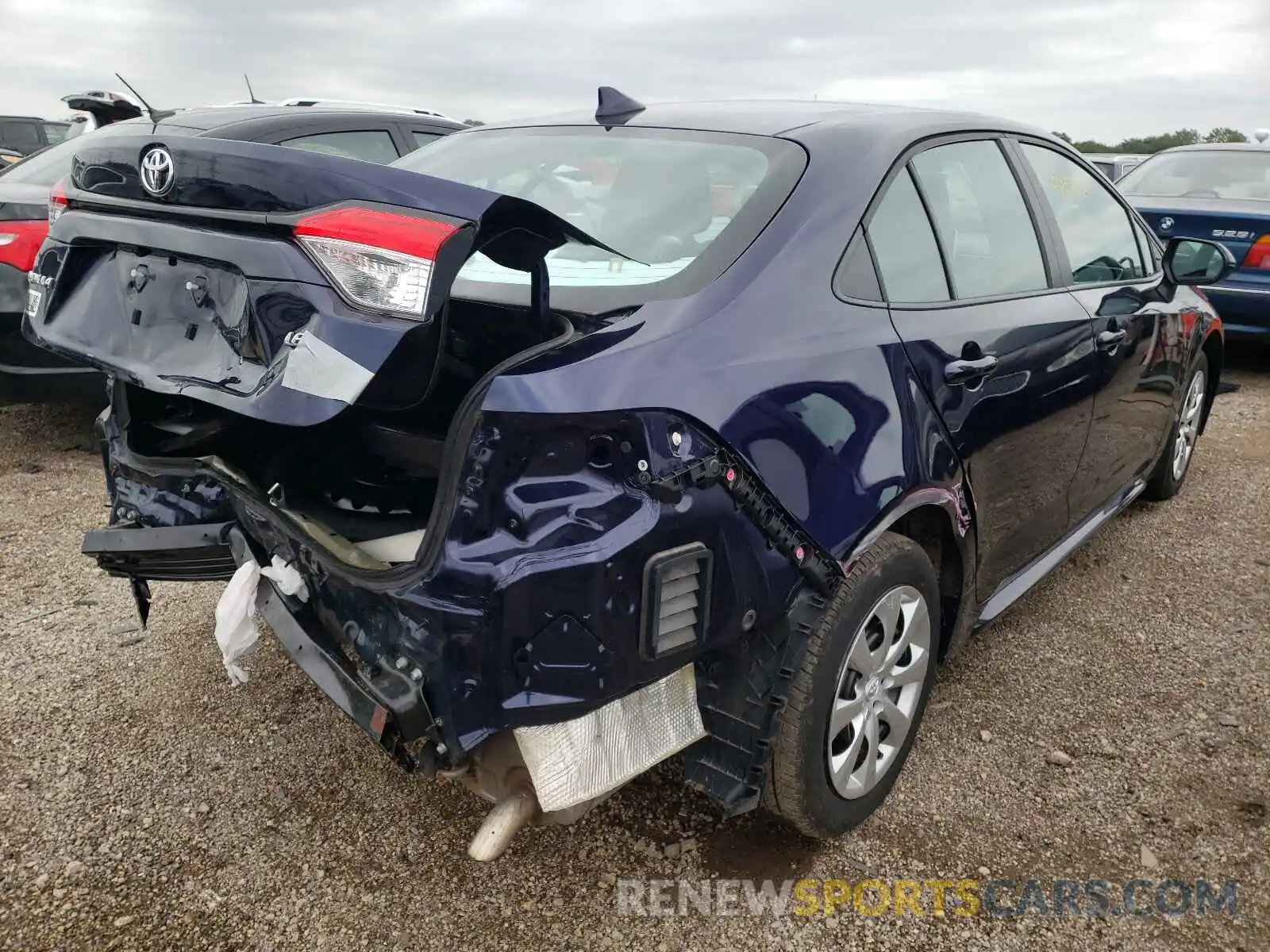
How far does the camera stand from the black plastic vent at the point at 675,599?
65.6 inches

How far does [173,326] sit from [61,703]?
1.51 meters

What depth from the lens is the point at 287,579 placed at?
1.93 metres

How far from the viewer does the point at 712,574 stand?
174cm

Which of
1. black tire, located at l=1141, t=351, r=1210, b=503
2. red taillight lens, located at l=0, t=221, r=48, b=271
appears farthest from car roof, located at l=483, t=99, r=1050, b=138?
red taillight lens, located at l=0, t=221, r=48, b=271

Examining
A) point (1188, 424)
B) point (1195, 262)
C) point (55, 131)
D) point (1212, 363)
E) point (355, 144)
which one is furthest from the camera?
point (55, 131)

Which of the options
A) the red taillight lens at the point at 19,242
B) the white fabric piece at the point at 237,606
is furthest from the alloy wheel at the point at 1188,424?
the red taillight lens at the point at 19,242

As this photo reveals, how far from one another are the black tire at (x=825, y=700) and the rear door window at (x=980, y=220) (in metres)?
0.77

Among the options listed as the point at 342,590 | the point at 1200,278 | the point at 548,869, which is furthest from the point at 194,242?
the point at 1200,278

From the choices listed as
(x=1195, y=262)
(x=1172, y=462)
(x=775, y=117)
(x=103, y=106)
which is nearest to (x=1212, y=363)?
(x=1172, y=462)

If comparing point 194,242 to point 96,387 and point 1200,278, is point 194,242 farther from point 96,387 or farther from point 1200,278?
point 1200,278

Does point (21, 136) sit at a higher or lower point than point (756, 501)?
lower

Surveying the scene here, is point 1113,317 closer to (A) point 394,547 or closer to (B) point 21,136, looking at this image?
(A) point 394,547

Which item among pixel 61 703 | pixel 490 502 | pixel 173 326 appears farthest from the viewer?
pixel 61 703

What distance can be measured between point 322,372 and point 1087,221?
2.74m
